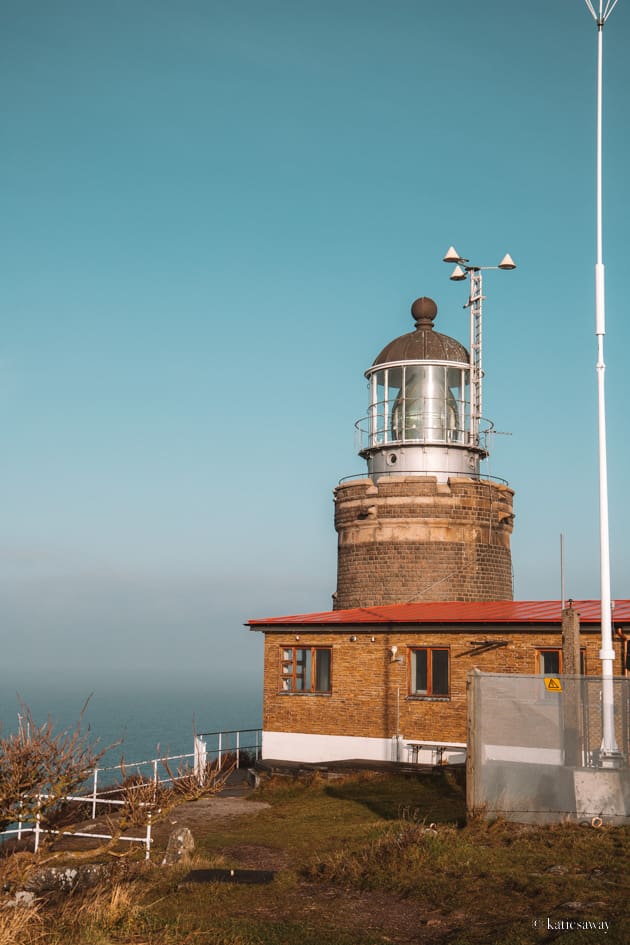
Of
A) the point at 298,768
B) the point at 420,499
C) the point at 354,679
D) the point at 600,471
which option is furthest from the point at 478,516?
the point at 600,471

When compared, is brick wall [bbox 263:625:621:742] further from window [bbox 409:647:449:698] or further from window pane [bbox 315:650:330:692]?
window pane [bbox 315:650:330:692]

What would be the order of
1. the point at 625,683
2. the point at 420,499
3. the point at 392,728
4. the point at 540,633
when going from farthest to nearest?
1. the point at 420,499
2. the point at 392,728
3. the point at 540,633
4. the point at 625,683

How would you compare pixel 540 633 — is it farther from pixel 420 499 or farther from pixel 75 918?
pixel 75 918

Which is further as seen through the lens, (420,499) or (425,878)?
(420,499)

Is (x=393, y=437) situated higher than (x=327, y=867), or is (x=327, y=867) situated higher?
(x=393, y=437)

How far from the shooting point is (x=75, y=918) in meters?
10.9

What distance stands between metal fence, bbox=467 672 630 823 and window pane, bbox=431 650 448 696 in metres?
8.32

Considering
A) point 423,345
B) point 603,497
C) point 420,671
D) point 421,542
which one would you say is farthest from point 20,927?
point 423,345

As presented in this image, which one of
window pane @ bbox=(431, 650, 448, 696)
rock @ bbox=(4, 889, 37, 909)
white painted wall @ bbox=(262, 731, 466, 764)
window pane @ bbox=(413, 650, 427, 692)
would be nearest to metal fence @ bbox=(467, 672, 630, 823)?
rock @ bbox=(4, 889, 37, 909)

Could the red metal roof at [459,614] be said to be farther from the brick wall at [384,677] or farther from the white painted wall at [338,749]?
the white painted wall at [338,749]

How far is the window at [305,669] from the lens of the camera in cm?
2731

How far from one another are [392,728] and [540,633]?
4831 mm

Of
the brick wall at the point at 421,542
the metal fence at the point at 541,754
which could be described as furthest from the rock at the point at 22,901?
the brick wall at the point at 421,542

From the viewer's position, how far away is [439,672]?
2553 cm
